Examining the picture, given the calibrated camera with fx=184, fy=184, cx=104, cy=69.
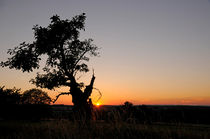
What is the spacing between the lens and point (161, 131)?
833 cm

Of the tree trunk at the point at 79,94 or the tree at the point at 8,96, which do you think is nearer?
the tree trunk at the point at 79,94

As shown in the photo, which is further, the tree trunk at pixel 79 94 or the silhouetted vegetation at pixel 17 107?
the silhouetted vegetation at pixel 17 107

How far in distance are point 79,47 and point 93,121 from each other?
14.7 m

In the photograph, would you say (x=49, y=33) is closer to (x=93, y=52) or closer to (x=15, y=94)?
(x=93, y=52)

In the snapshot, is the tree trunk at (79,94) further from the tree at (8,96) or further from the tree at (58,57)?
the tree at (8,96)

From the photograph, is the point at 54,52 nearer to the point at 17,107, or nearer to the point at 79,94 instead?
the point at 79,94

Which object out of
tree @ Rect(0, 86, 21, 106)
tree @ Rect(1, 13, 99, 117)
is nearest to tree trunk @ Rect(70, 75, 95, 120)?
tree @ Rect(1, 13, 99, 117)

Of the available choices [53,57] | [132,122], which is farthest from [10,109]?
[132,122]

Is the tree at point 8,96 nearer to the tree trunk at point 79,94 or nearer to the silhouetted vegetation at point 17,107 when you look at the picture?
the silhouetted vegetation at point 17,107

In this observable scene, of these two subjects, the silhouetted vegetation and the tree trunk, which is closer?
the tree trunk

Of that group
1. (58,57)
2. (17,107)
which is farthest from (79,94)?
(17,107)

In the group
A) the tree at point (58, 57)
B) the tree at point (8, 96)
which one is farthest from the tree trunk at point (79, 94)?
the tree at point (8, 96)

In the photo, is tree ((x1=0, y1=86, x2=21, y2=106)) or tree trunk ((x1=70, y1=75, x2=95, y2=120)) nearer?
tree trunk ((x1=70, y1=75, x2=95, y2=120))

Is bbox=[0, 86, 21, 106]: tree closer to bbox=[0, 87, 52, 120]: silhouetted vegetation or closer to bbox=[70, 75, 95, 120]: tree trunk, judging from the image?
bbox=[0, 87, 52, 120]: silhouetted vegetation
